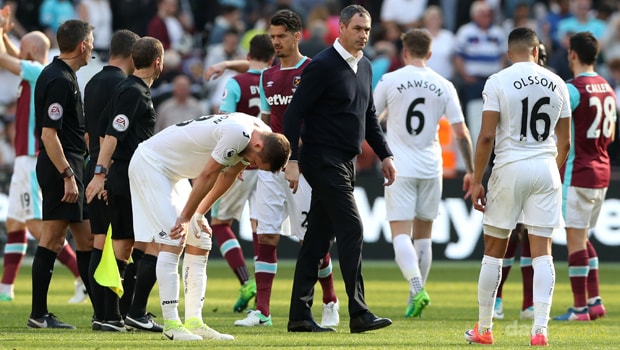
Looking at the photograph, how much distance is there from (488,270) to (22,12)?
16.6m

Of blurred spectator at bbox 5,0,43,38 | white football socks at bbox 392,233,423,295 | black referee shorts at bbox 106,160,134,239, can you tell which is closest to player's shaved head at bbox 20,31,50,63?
black referee shorts at bbox 106,160,134,239

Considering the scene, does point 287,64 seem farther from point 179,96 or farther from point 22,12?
point 22,12

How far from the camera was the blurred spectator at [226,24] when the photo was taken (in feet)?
77.9

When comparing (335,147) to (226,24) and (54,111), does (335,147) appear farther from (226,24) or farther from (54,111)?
(226,24)

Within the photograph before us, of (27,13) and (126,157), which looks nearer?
(126,157)

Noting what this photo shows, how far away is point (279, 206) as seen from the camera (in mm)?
11680

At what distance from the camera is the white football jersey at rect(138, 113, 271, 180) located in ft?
29.4

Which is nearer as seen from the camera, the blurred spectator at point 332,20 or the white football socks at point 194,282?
the white football socks at point 194,282

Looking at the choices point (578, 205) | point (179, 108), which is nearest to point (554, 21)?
point (179, 108)

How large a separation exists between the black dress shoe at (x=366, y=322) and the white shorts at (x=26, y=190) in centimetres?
512

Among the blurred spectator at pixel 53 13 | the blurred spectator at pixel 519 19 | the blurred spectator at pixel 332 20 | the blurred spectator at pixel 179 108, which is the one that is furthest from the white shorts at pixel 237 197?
the blurred spectator at pixel 53 13

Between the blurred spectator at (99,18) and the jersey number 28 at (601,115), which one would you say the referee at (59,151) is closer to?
the jersey number 28 at (601,115)

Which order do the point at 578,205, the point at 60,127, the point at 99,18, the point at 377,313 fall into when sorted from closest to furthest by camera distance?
the point at 60,127 → the point at 377,313 → the point at 578,205 → the point at 99,18

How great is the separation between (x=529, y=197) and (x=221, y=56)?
13.8m
